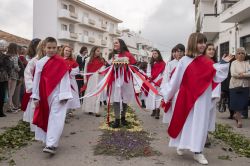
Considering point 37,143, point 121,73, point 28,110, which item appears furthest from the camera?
point 121,73

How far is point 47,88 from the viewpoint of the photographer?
6.50 meters

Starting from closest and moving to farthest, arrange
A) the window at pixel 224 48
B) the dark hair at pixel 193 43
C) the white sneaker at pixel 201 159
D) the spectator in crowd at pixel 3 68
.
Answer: the white sneaker at pixel 201 159 → the dark hair at pixel 193 43 → the spectator in crowd at pixel 3 68 → the window at pixel 224 48

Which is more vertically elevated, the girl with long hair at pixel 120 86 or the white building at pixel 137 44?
the white building at pixel 137 44

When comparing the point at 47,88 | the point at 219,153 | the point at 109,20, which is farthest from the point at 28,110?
the point at 109,20

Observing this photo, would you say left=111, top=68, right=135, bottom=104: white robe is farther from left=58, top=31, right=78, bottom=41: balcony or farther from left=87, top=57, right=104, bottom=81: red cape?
left=58, top=31, right=78, bottom=41: balcony

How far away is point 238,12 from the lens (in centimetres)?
1891

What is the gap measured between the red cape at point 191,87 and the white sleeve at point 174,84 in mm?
79

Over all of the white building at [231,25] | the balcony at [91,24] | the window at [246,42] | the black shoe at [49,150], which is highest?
the balcony at [91,24]

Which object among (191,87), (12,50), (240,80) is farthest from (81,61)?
(191,87)

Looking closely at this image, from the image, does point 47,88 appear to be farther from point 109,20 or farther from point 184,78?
point 109,20

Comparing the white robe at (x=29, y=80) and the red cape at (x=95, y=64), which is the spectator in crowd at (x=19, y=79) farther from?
the white robe at (x=29, y=80)

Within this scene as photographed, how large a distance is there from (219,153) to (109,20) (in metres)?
72.7

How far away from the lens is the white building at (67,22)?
59581 mm

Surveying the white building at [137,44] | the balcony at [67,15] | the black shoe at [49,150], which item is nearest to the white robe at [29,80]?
the black shoe at [49,150]
